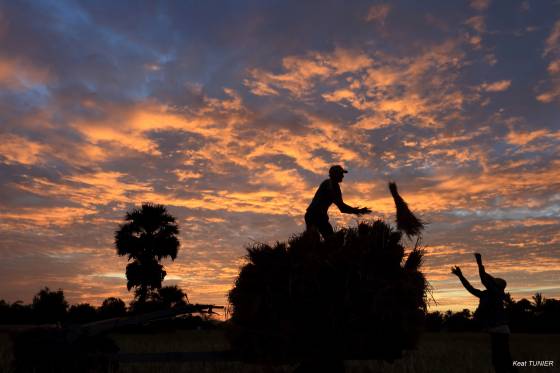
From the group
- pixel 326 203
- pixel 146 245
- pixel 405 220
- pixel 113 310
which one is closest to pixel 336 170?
pixel 326 203

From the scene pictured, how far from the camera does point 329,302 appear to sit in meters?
5.15

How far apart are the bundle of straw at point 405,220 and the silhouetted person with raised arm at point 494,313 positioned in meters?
0.84

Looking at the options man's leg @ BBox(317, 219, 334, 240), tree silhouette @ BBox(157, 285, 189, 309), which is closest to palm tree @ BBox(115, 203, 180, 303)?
tree silhouette @ BBox(157, 285, 189, 309)

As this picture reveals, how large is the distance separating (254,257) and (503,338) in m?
3.84

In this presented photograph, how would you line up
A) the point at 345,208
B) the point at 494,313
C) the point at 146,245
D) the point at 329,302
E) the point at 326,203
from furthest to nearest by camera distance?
the point at 146,245 < the point at 326,203 < the point at 345,208 < the point at 494,313 < the point at 329,302

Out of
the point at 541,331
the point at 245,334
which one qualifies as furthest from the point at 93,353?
the point at 541,331

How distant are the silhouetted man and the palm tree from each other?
28317 millimetres

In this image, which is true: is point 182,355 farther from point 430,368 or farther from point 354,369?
point 430,368

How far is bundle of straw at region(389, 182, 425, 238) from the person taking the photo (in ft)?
22.8

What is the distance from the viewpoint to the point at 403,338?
5238 millimetres

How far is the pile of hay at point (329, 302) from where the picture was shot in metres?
5.13

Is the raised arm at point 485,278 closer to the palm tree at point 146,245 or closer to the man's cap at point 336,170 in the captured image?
the man's cap at point 336,170

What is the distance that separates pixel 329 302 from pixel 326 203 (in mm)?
2241

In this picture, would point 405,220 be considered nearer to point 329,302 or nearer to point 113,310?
point 329,302
